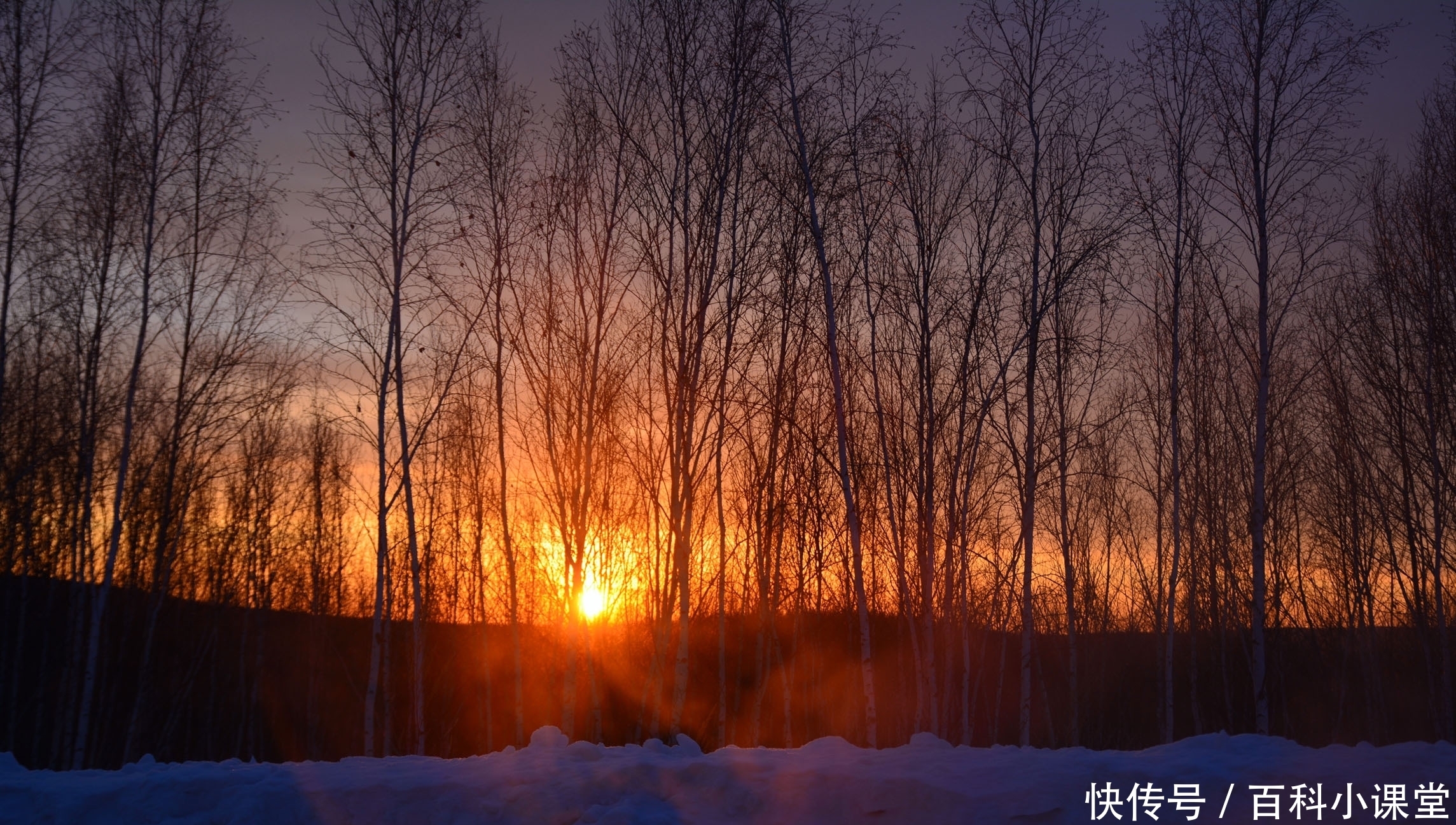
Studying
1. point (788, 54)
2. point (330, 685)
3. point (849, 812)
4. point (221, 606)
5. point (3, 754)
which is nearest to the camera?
point (849, 812)

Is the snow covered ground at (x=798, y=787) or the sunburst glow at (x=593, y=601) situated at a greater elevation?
the sunburst glow at (x=593, y=601)

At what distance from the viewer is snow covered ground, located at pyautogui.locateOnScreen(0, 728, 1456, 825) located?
4871 mm

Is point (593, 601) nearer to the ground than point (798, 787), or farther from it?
farther from it

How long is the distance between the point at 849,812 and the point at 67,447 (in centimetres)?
1483

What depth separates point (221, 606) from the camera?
81.7 feet

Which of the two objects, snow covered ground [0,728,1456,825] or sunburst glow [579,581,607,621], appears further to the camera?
sunburst glow [579,581,607,621]

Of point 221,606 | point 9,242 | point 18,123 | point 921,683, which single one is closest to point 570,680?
point 921,683

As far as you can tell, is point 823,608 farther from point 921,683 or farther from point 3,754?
point 3,754

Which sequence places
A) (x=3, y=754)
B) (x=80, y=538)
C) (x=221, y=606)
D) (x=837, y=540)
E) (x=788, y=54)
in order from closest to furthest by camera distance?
(x=3, y=754), (x=788, y=54), (x=80, y=538), (x=837, y=540), (x=221, y=606)

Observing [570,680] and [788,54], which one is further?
[570,680]

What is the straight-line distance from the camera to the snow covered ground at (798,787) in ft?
16.0

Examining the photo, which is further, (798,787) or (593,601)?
(593,601)

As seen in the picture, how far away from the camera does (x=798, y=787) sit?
5.34 metres

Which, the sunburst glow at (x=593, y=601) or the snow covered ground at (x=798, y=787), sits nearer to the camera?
the snow covered ground at (x=798, y=787)
